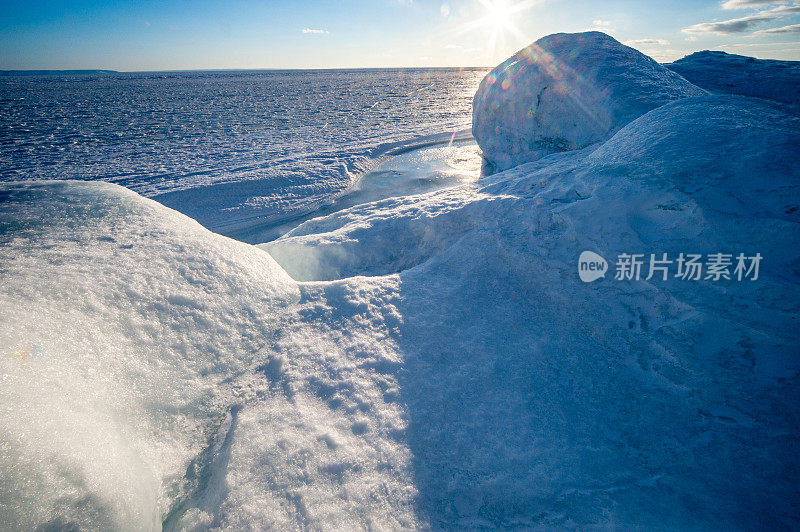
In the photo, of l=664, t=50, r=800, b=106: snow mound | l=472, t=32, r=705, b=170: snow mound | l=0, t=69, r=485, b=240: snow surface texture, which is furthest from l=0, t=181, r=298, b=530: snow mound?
l=664, t=50, r=800, b=106: snow mound

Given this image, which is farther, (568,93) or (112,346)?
(568,93)

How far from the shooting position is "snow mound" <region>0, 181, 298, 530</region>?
38.4 inches

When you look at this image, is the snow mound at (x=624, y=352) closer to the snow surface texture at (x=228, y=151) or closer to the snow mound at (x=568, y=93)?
the snow mound at (x=568, y=93)

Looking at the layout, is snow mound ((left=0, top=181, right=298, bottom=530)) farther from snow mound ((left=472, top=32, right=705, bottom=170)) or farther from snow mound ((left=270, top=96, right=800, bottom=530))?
snow mound ((left=472, top=32, right=705, bottom=170))

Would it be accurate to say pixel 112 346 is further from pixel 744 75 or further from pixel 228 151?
pixel 744 75

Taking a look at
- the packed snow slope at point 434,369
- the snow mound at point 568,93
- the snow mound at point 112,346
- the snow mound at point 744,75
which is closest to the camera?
the snow mound at point 112,346

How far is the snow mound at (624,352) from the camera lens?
1191mm

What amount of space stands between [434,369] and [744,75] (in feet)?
20.5

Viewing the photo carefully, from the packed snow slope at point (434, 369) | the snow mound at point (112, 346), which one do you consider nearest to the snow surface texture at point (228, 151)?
the snow mound at point (112, 346)

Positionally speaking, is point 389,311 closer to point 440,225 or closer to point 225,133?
point 440,225

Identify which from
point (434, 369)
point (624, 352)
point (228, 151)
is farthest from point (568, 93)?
point (228, 151)

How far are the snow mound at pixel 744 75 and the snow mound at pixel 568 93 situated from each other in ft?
5.08

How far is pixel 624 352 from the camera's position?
59.1 inches

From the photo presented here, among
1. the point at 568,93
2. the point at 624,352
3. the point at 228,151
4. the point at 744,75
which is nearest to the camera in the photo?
the point at 624,352
